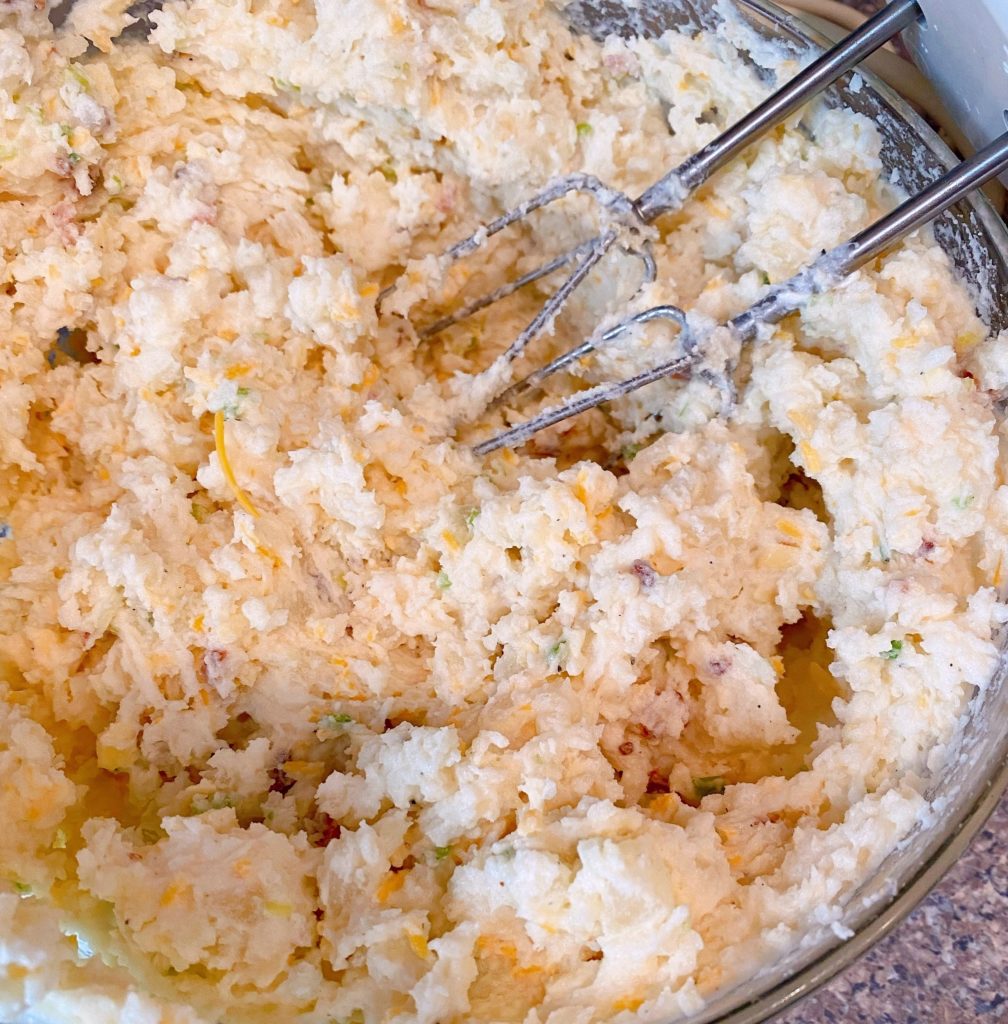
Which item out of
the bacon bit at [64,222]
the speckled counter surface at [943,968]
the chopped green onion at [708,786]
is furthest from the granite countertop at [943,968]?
the bacon bit at [64,222]

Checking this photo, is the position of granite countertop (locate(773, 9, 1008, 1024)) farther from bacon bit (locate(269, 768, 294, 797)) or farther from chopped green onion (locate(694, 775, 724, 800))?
bacon bit (locate(269, 768, 294, 797))

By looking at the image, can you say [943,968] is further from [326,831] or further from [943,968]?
[326,831]

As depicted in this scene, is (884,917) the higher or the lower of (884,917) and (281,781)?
the lower

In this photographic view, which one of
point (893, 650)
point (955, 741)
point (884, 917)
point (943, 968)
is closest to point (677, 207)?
point (893, 650)

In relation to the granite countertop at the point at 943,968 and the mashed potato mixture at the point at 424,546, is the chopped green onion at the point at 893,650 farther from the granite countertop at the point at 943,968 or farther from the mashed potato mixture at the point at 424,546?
the granite countertop at the point at 943,968

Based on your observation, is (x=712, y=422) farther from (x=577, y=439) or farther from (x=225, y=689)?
(x=225, y=689)

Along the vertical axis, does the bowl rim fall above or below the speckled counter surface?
above

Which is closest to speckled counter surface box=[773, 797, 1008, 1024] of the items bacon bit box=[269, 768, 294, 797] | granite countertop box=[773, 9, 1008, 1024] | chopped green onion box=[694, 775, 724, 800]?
granite countertop box=[773, 9, 1008, 1024]
